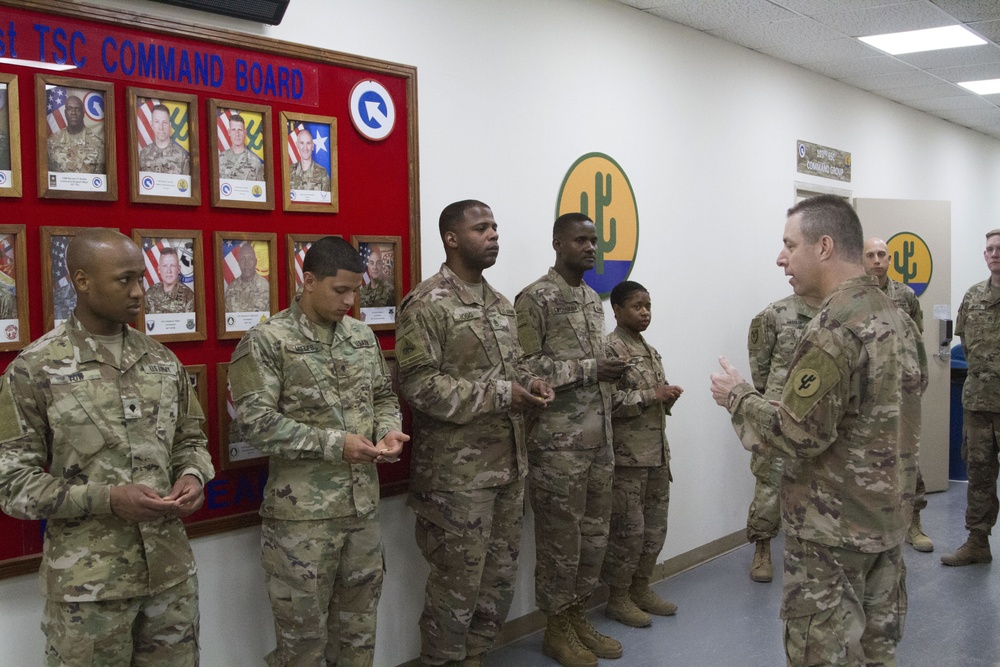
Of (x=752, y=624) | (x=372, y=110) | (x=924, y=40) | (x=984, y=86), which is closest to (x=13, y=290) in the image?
(x=372, y=110)

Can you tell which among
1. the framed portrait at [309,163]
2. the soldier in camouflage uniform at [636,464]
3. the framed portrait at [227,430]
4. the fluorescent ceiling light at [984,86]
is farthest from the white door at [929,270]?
the framed portrait at [227,430]

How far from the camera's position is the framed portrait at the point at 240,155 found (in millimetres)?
2760

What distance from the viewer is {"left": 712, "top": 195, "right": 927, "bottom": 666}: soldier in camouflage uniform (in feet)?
7.54

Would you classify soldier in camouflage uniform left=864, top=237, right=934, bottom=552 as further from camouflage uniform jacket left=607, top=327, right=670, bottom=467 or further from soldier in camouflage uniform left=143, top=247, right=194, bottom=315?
soldier in camouflage uniform left=143, top=247, right=194, bottom=315

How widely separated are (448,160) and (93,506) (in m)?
2.00

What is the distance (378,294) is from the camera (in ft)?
10.7

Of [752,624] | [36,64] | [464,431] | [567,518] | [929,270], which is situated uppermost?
[36,64]

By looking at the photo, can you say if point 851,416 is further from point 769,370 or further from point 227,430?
point 769,370

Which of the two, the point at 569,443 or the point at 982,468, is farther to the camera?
the point at 982,468

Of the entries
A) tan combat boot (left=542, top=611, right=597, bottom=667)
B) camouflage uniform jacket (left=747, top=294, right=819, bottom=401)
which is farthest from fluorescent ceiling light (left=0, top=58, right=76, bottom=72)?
camouflage uniform jacket (left=747, top=294, right=819, bottom=401)

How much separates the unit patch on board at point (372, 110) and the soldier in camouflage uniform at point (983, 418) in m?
3.61

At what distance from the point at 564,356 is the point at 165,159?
175cm

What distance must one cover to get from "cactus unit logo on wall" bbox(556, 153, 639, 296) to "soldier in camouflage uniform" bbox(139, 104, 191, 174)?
189cm

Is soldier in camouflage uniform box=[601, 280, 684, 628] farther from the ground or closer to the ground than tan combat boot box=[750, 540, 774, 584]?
farther from the ground
